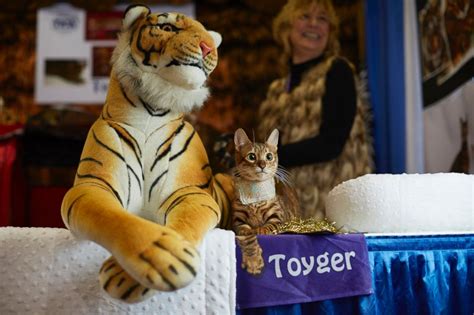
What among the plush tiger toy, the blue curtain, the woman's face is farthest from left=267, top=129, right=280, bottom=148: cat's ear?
the woman's face

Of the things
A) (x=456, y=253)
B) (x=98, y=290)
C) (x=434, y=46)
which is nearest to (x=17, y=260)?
(x=98, y=290)

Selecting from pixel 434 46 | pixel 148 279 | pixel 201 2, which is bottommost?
pixel 148 279

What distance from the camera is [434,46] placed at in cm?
196

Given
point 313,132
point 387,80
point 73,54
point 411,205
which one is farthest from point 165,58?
point 73,54

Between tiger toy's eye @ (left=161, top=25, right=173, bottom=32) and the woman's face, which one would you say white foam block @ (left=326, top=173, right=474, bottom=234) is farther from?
the woman's face

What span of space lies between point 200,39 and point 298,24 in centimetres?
160

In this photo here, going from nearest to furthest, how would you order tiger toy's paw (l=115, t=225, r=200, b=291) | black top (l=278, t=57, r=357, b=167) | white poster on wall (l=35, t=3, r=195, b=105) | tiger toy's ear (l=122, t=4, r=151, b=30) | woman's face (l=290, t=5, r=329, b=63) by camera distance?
tiger toy's paw (l=115, t=225, r=200, b=291) < tiger toy's ear (l=122, t=4, r=151, b=30) < black top (l=278, t=57, r=357, b=167) < woman's face (l=290, t=5, r=329, b=63) < white poster on wall (l=35, t=3, r=195, b=105)

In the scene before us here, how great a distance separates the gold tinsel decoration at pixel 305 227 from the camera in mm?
941

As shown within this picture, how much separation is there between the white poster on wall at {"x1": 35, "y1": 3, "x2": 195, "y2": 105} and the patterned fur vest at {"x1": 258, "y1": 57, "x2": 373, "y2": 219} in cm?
79

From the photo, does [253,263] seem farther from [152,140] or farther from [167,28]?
[167,28]

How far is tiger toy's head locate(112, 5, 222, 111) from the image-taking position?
2.98ft

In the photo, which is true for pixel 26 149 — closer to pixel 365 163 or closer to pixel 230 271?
pixel 365 163

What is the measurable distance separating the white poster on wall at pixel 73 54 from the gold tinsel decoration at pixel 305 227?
6.23ft

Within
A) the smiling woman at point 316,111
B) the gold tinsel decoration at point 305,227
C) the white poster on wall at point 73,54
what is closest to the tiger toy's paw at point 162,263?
the gold tinsel decoration at point 305,227
